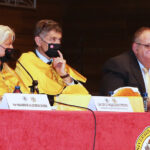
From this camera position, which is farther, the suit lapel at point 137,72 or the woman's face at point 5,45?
the suit lapel at point 137,72

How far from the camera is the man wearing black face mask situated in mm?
3186

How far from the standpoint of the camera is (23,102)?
1769mm

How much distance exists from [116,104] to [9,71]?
115 cm

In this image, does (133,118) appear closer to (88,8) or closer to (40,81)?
(40,81)

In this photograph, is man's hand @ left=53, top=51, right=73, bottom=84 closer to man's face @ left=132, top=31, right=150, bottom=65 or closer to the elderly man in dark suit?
the elderly man in dark suit

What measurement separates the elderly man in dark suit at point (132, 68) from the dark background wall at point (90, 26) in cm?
252

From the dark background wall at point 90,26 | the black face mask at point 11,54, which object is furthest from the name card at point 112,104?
the dark background wall at point 90,26

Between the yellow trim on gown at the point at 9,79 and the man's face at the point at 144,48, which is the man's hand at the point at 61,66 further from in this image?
the man's face at the point at 144,48

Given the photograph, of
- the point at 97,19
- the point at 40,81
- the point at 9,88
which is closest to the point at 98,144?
the point at 9,88

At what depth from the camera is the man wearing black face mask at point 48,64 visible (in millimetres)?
3186

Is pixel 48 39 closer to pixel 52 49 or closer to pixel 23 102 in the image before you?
pixel 52 49

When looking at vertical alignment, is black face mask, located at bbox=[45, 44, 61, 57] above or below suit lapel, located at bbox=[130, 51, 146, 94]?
above

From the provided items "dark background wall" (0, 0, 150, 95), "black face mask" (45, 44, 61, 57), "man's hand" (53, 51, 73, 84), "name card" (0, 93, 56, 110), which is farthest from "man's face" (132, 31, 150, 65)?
"dark background wall" (0, 0, 150, 95)

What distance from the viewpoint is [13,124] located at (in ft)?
5.50
